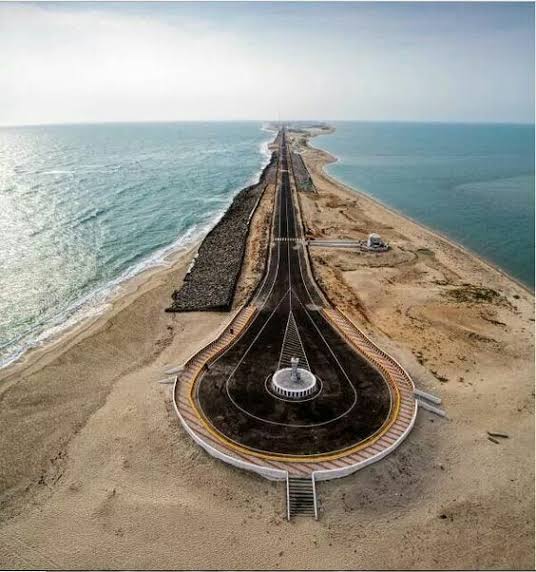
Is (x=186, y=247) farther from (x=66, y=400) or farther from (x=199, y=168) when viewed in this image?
(x=199, y=168)

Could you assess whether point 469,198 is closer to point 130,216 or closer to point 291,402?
point 130,216

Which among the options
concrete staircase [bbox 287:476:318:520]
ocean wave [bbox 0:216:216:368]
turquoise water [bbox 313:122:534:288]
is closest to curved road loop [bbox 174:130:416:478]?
concrete staircase [bbox 287:476:318:520]

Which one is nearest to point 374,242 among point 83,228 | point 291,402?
point 291,402

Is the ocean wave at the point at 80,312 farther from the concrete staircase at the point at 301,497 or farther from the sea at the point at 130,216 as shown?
the concrete staircase at the point at 301,497

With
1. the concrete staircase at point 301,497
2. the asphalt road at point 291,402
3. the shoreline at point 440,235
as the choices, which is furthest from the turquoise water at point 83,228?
the shoreline at point 440,235

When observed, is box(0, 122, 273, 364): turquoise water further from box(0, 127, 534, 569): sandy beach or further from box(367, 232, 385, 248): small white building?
box(367, 232, 385, 248): small white building

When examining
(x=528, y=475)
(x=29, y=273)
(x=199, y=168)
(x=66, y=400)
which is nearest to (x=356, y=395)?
(x=528, y=475)
